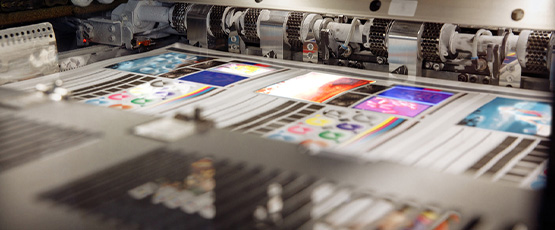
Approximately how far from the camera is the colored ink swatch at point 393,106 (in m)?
2.02

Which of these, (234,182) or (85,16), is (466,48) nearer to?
(234,182)

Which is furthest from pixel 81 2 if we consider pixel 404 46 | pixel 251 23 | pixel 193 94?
pixel 404 46

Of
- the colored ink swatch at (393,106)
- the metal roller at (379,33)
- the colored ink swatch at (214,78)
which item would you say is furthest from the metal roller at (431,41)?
the colored ink swatch at (214,78)

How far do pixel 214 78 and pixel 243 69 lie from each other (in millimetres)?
199

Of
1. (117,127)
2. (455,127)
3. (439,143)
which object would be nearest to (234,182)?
(117,127)

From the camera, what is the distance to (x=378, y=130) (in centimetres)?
185

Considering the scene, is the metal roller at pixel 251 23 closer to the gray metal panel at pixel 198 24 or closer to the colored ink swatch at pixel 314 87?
the gray metal panel at pixel 198 24

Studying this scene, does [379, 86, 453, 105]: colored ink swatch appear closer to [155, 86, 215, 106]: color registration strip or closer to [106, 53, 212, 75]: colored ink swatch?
[155, 86, 215, 106]: color registration strip

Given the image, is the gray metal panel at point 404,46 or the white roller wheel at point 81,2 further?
the white roller wheel at point 81,2

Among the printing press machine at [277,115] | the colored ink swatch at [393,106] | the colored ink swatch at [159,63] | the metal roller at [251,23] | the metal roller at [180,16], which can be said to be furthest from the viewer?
the metal roller at [180,16]

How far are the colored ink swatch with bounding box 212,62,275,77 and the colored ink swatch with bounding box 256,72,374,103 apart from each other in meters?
0.20

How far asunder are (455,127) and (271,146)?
1.20 meters

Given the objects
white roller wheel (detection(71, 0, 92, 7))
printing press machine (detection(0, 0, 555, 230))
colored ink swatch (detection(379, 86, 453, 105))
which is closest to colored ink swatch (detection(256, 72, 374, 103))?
printing press machine (detection(0, 0, 555, 230))

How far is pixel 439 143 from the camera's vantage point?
5.71 ft
